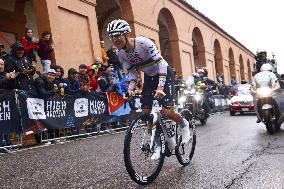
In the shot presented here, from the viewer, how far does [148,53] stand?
500cm

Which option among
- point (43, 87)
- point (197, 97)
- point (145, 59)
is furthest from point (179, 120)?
point (197, 97)

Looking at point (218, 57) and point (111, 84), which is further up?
point (218, 57)

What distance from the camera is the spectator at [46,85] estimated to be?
9445mm

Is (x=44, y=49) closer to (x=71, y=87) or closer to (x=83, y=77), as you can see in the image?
(x=83, y=77)

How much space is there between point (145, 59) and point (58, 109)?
18.0 feet

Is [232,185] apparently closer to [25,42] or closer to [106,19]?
[25,42]

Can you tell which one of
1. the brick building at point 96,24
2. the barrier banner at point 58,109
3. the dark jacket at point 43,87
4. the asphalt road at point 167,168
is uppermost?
the brick building at point 96,24

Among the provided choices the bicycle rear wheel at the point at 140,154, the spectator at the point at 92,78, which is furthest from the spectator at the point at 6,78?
the bicycle rear wheel at the point at 140,154

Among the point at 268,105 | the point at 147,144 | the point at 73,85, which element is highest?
the point at 73,85

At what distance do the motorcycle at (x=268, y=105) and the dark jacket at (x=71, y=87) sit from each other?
506 cm

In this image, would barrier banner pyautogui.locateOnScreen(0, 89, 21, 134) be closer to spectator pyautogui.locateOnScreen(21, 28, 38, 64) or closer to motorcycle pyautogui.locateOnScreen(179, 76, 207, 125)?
spectator pyautogui.locateOnScreen(21, 28, 38, 64)

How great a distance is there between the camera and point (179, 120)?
549cm

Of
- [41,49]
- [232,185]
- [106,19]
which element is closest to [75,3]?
[41,49]

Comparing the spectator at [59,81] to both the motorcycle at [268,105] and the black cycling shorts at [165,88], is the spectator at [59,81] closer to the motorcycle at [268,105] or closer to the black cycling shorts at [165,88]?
the motorcycle at [268,105]
